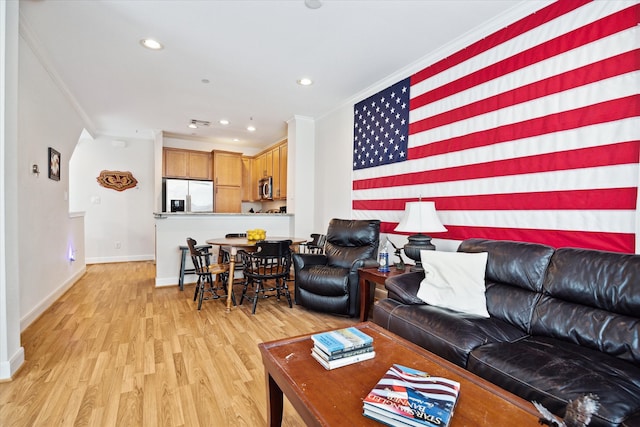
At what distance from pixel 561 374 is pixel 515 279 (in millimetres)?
839

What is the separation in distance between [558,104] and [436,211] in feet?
4.36

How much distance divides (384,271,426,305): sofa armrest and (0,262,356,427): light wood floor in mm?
916

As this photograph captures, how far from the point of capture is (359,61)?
3.37 meters

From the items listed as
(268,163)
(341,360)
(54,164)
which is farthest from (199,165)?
(341,360)

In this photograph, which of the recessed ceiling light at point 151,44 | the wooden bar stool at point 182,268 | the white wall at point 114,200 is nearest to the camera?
the recessed ceiling light at point 151,44

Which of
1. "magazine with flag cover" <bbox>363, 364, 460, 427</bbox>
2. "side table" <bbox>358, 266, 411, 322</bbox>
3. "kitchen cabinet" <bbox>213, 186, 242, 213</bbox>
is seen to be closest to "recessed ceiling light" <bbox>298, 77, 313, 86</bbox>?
"side table" <bbox>358, 266, 411, 322</bbox>

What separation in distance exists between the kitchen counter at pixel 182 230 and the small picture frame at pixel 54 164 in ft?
4.01

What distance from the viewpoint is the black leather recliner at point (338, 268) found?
3.30m

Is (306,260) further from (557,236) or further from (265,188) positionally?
(265,188)

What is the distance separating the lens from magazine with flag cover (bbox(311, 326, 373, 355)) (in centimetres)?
138

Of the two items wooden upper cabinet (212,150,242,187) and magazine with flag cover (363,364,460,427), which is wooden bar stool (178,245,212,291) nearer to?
wooden upper cabinet (212,150,242,187)

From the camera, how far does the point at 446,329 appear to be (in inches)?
73.9

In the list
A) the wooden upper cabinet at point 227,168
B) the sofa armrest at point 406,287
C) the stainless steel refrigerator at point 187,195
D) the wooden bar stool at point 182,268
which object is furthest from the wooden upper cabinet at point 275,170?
the sofa armrest at point 406,287

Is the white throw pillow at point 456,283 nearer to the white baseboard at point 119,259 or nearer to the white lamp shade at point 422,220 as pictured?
the white lamp shade at point 422,220
